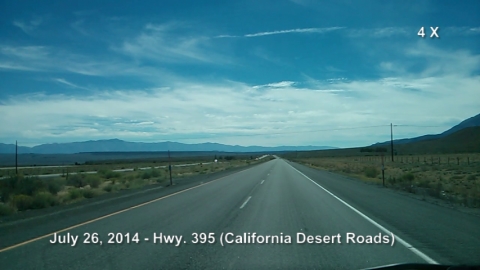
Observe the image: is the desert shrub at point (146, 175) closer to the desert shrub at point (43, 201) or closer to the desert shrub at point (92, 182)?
the desert shrub at point (92, 182)

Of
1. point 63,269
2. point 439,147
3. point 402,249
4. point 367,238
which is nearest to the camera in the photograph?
point 63,269

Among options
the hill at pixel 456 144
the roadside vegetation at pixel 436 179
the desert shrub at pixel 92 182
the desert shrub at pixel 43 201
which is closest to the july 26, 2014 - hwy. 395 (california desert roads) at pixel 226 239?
the desert shrub at pixel 43 201

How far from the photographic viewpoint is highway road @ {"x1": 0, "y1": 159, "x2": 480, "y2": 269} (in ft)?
27.5

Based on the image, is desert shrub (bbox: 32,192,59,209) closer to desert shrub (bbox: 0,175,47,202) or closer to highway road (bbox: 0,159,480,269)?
desert shrub (bbox: 0,175,47,202)

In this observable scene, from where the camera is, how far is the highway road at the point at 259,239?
8.39 meters

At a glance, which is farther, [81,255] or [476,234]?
[476,234]

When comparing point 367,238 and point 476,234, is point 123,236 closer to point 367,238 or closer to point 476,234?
point 367,238

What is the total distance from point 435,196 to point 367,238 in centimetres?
1350

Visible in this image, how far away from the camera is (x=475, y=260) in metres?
8.24

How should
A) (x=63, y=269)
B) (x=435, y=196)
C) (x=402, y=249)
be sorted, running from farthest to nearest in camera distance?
(x=435, y=196) → (x=402, y=249) → (x=63, y=269)

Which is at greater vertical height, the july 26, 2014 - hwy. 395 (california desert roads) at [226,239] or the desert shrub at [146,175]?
the desert shrub at [146,175]

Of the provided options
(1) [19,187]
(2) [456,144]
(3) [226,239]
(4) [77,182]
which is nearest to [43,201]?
(1) [19,187]

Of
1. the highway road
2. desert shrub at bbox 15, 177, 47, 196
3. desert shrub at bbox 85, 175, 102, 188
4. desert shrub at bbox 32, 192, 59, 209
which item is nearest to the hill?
desert shrub at bbox 85, 175, 102, 188

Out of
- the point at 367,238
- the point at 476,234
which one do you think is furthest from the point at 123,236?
the point at 476,234
